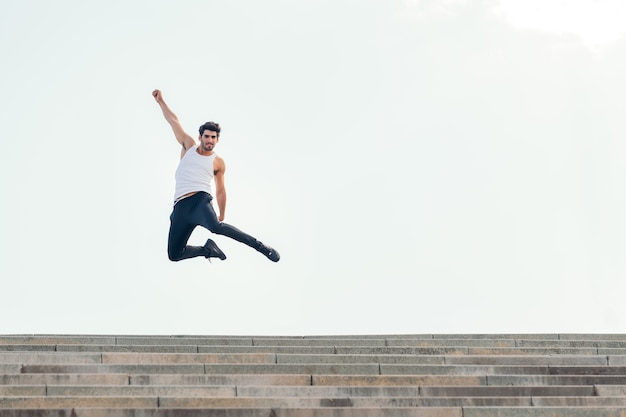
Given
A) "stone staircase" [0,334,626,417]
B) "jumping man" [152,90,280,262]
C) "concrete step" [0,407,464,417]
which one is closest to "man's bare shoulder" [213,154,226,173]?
"jumping man" [152,90,280,262]

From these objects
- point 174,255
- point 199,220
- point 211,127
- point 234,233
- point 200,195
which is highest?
point 211,127

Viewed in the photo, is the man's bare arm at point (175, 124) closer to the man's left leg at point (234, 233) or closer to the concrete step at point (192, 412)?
the man's left leg at point (234, 233)

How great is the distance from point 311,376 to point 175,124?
5815mm

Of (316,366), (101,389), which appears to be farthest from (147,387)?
(316,366)

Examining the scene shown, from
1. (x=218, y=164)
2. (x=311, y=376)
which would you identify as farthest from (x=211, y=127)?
(x=311, y=376)

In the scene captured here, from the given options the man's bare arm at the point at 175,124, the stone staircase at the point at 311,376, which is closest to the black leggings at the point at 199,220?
the man's bare arm at the point at 175,124

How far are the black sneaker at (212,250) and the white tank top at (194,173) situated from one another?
86 centimetres

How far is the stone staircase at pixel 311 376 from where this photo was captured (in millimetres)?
12078

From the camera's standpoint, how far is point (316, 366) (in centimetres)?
1333

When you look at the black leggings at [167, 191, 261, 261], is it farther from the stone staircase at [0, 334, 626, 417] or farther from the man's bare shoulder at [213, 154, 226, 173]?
the stone staircase at [0, 334, 626, 417]

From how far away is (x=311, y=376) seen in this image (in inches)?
513

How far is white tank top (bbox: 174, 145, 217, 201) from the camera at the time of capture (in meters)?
17.3

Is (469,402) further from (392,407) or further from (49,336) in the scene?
(49,336)

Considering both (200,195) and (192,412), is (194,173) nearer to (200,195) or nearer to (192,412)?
(200,195)
